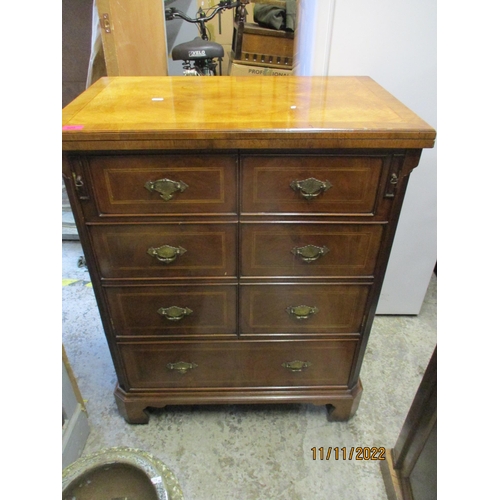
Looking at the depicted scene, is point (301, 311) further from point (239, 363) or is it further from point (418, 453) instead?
point (418, 453)

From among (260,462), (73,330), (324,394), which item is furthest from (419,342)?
(73,330)

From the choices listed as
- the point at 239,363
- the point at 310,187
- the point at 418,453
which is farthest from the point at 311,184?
the point at 418,453

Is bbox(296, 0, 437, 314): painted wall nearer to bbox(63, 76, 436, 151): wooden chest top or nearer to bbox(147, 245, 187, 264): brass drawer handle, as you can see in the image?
bbox(63, 76, 436, 151): wooden chest top

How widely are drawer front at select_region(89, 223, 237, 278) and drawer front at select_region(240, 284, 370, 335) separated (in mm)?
117

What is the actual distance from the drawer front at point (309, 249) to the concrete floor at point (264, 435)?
631 millimetres

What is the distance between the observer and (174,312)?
3.61 feet

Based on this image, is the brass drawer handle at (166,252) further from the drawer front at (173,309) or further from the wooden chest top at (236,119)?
the wooden chest top at (236,119)

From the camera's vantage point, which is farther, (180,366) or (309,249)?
(180,366)

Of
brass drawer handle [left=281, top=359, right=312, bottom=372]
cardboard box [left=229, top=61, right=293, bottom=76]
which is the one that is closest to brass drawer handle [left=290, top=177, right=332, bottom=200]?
brass drawer handle [left=281, top=359, right=312, bottom=372]

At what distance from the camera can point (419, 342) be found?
5.49ft

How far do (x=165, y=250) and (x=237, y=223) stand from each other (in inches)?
8.0
